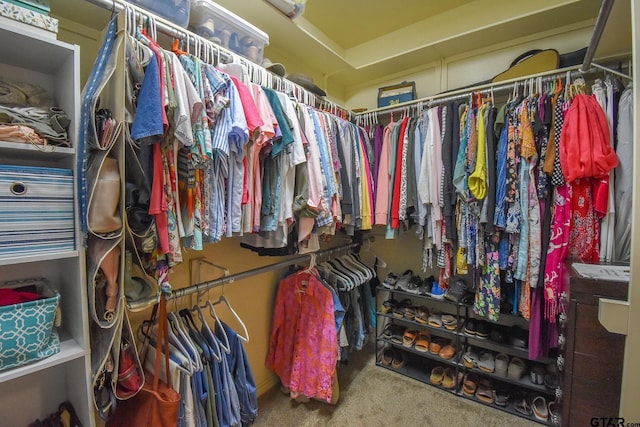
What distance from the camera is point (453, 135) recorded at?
1736 mm

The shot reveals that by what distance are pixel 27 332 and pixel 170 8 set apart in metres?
1.25

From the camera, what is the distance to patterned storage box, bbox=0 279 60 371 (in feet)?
2.46

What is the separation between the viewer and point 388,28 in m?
2.37

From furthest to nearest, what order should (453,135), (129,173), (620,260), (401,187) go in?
1. (401,187)
2. (453,135)
3. (620,260)
4. (129,173)

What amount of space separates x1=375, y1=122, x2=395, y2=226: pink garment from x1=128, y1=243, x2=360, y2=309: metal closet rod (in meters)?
0.47

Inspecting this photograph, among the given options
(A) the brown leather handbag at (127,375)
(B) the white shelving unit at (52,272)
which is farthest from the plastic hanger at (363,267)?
(B) the white shelving unit at (52,272)

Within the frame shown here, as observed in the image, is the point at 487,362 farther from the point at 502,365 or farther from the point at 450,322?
the point at 450,322

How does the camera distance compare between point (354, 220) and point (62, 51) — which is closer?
point (62, 51)

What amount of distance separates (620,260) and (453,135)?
1.02 metres

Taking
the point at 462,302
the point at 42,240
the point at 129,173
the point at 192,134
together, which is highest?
the point at 192,134

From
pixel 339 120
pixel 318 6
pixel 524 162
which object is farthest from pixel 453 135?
pixel 318 6

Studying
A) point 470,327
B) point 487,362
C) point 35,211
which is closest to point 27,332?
point 35,211

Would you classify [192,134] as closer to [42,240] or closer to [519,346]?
[42,240]

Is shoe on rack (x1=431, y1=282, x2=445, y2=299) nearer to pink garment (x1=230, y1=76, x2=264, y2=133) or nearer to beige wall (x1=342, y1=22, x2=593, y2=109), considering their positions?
beige wall (x1=342, y1=22, x2=593, y2=109)
